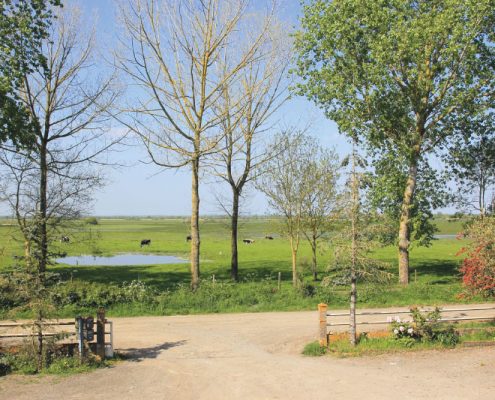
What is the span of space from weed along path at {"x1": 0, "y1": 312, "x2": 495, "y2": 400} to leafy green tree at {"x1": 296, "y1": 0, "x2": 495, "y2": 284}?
14685 mm

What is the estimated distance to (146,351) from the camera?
17.3 m

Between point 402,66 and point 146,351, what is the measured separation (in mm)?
20293

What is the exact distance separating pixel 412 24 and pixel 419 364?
1791cm

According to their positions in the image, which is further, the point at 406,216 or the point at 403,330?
the point at 406,216

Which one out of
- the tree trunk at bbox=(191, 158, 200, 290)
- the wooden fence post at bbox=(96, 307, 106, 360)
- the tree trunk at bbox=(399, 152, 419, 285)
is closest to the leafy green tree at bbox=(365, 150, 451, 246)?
the tree trunk at bbox=(399, 152, 419, 285)

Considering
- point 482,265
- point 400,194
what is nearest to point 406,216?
point 400,194

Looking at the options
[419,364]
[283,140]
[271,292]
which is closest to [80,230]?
[271,292]

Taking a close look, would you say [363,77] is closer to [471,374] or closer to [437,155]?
[437,155]

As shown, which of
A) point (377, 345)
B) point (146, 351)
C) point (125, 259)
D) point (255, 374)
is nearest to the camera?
point (255, 374)

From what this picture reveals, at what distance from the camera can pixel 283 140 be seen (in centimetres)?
3347

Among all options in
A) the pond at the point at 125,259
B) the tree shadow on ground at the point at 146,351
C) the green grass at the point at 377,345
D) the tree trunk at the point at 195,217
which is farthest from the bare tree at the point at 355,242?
the pond at the point at 125,259

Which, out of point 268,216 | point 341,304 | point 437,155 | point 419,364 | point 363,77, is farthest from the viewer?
point 268,216

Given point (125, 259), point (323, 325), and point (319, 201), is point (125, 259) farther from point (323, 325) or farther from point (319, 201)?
point (323, 325)

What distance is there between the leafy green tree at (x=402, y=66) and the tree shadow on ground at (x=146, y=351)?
1687 centimetres
